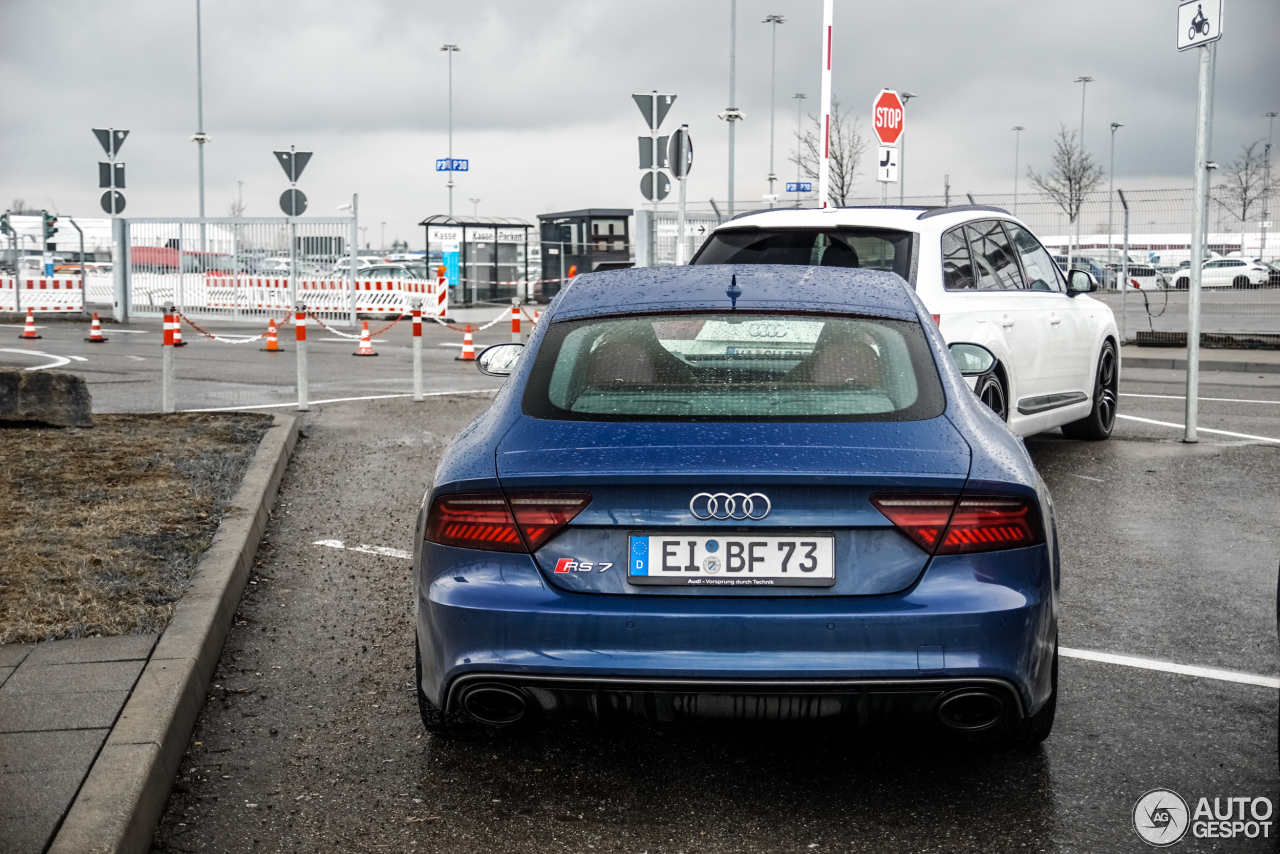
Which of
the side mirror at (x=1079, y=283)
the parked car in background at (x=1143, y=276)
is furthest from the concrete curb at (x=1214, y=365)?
the side mirror at (x=1079, y=283)

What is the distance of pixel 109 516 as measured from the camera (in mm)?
6887

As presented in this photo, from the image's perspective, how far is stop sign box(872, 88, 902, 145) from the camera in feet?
58.0

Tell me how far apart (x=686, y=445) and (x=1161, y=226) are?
761 inches

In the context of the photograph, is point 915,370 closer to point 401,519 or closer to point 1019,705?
point 1019,705

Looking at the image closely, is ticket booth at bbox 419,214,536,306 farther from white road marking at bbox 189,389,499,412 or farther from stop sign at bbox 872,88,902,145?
white road marking at bbox 189,389,499,412

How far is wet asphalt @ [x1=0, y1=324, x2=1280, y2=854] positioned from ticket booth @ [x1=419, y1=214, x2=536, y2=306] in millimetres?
31661

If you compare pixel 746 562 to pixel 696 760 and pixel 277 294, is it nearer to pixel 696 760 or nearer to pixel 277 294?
pixel 696 760

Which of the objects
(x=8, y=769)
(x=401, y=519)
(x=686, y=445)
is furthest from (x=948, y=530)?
(x=401, y=519)

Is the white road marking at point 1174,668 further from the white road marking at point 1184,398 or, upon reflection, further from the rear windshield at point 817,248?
the white road marking at point 1184,398

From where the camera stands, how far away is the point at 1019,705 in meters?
3.46

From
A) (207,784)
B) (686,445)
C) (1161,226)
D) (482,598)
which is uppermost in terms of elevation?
(1161,226)

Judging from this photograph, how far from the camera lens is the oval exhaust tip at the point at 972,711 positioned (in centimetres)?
342

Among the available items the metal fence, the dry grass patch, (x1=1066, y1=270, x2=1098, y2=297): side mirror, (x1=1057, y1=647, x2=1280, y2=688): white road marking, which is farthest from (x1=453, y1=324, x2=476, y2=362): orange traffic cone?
(x1=1057, y1=647, x2=1280, y2=688): white road marking

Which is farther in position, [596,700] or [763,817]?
[763,817]
